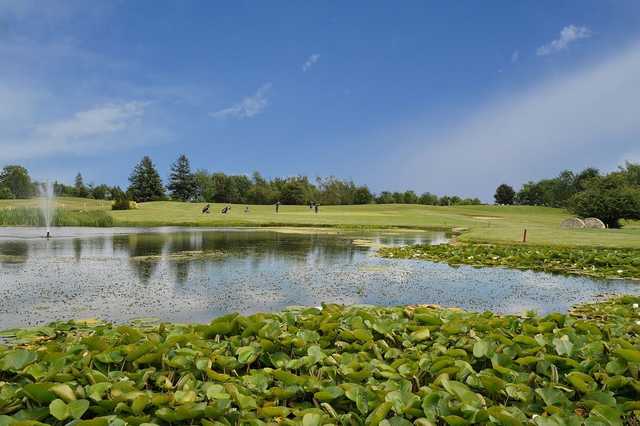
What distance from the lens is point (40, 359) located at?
143 inches

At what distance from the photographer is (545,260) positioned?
13.3 meters

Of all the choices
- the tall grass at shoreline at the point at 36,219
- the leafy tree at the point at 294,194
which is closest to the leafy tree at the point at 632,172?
the leafy tree at the point at 294,194

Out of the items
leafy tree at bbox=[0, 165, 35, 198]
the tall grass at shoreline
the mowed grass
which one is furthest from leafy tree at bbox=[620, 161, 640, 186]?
leafy tree at bbox=[0, 165, 35, 198]

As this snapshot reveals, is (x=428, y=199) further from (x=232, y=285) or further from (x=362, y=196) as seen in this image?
(x=232, y=285)

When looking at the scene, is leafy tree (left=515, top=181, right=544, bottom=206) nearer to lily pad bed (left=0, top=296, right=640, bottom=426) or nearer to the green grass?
the green grass

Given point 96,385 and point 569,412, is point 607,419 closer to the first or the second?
point 569,412

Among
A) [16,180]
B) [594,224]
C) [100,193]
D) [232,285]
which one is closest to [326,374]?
[232,285]

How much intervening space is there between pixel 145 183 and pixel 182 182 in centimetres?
916

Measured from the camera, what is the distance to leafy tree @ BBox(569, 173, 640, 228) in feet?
104

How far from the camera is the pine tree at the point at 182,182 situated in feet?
301

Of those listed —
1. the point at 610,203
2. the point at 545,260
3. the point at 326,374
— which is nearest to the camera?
the point at 326,374

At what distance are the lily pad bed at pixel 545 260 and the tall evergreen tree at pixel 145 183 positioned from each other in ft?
Answer: 250

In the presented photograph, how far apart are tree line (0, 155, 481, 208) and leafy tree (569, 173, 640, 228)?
54.2m

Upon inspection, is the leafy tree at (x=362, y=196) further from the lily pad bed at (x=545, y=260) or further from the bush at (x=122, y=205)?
the lily pad bed at (x=545, y=260)
